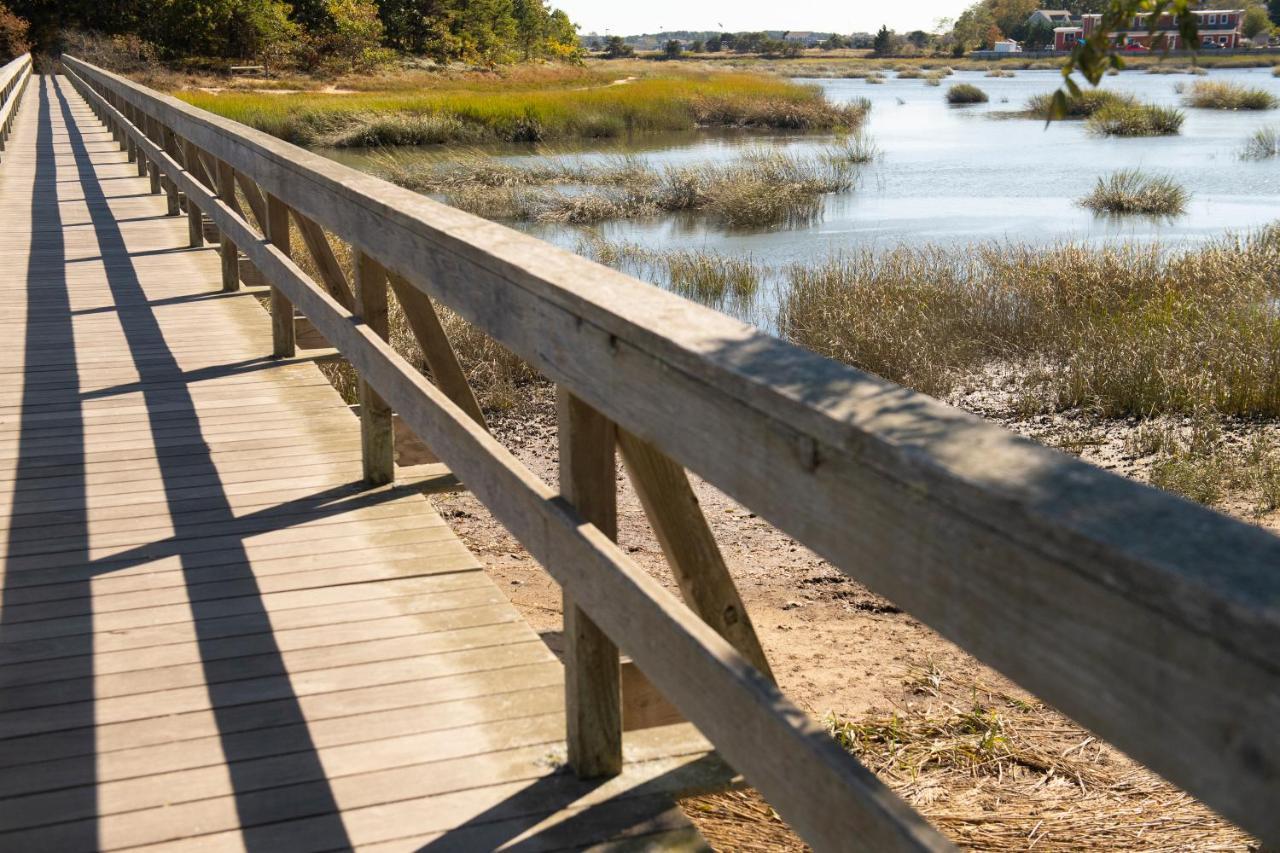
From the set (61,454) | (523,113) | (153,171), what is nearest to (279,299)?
(61,454)

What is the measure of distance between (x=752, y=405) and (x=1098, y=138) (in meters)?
33.3

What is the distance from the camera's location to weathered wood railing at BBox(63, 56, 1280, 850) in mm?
861

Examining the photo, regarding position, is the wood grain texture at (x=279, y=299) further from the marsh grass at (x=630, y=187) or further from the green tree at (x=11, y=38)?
the green tree at (x=11, y=38)

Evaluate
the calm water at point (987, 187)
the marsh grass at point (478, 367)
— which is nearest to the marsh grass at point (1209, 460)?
the calm water at point (987, 187)

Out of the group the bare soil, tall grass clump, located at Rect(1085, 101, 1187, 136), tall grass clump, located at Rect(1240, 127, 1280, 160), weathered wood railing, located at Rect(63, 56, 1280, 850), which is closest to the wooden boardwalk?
weathered wood railing, located at Rect(63, 56, 1280, 850)

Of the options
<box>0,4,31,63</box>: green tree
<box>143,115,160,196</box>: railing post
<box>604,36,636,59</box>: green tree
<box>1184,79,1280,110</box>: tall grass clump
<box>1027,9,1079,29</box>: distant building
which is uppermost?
<box>1027,9,1079,29</box>: distant building

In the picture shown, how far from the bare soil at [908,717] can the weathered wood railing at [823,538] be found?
107 centimetres

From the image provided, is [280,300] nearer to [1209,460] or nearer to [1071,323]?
[1209,460]

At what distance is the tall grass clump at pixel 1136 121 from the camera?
104 feet

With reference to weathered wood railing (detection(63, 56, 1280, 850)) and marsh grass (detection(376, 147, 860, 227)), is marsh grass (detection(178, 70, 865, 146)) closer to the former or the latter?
marsh grass (detection(376, 147, 860, 227))

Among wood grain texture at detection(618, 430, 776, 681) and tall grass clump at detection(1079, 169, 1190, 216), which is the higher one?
wood grain texture at detection(618, 430, 776, 681)

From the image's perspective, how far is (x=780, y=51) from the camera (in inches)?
5492

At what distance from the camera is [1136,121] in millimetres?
31734

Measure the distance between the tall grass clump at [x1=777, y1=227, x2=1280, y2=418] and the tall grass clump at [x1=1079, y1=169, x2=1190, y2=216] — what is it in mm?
5606
